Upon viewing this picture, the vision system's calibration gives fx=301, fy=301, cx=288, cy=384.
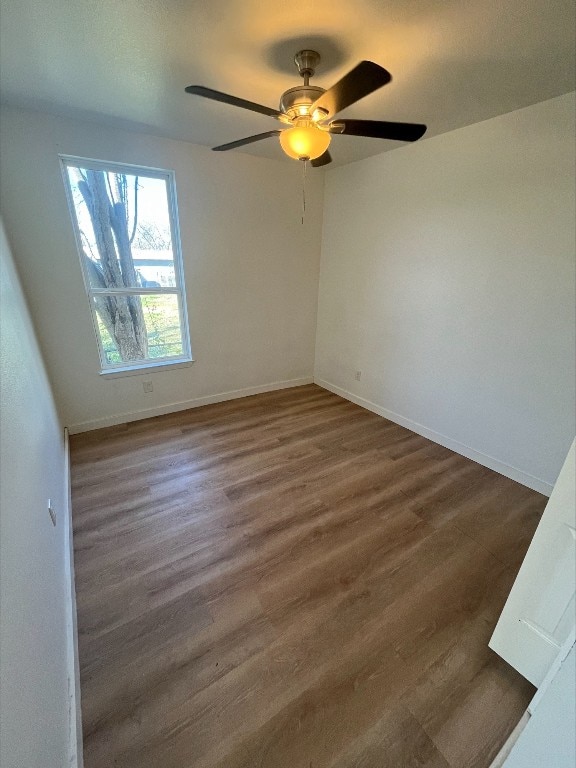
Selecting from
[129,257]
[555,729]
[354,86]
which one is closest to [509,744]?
[555,729]

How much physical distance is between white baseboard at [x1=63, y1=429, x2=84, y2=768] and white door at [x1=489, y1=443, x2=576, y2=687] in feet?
5.06

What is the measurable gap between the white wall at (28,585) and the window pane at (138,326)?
1077mm

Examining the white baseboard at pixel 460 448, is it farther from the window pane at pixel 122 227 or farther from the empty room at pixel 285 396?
the window pane at pixel 122 227

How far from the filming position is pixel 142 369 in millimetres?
2971

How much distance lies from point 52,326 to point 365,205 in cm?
306

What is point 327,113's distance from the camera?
1.41m

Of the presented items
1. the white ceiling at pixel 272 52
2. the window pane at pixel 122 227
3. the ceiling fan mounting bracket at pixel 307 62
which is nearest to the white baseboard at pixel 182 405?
the window pane at pixel 122 227

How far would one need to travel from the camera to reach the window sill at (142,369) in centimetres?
284

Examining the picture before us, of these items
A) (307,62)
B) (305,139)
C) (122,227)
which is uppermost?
(307,62)

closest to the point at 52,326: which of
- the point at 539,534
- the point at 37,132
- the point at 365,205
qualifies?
the point at 37,132

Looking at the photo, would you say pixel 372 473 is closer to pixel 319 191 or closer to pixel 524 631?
pixel 524 631

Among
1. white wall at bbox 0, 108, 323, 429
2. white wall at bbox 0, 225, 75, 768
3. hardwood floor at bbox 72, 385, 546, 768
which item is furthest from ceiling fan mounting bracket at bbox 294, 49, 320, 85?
hardwood floor at bbox 72, 385, 546, 768

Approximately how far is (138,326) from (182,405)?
3.04 ft

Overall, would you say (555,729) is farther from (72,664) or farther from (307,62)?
(307,62)
